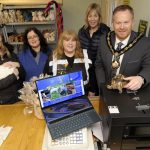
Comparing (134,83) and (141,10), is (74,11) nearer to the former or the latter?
(141,10)

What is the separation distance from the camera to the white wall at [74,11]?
426cm

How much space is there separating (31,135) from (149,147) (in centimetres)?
75

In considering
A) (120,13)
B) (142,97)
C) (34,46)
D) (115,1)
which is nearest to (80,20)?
(115,1)

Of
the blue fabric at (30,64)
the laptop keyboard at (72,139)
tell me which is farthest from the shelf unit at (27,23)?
the laptop keyboard at (72,139)

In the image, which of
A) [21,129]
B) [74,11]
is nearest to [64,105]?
[21,129]

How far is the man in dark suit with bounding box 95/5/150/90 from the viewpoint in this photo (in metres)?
1.36

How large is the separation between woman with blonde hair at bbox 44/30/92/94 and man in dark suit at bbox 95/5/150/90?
35cm

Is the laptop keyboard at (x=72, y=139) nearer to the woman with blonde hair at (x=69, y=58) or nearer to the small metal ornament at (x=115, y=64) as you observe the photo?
the small metal ornament at (x=115, y=64)

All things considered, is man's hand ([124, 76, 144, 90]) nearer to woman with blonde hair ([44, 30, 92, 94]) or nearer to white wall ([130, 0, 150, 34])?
woman with blonde hair ([44, 30, 92, 94])

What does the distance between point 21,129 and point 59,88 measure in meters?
0.41

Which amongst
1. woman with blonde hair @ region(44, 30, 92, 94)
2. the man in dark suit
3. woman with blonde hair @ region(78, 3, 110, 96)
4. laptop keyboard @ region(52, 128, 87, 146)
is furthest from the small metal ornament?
woman with blonde hair @ region(78, 3, 110, 96)

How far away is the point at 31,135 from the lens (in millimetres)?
1252

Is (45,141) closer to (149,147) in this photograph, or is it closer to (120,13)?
(149,147)

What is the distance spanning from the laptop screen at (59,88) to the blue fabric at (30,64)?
1.00m
